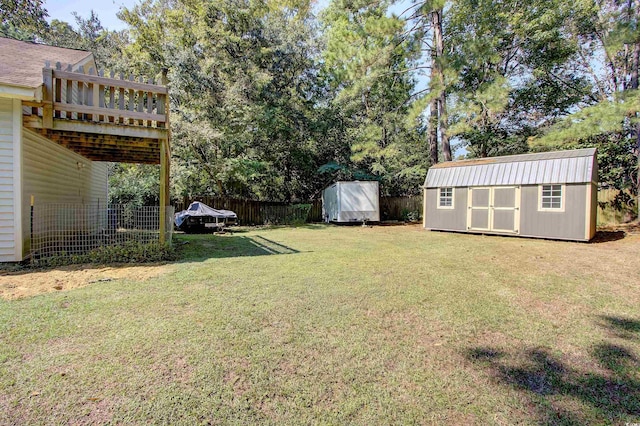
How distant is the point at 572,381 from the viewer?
2266 mm

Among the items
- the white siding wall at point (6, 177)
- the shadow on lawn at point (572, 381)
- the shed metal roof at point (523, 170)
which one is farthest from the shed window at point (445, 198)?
the white siding wall at point (6, 177)

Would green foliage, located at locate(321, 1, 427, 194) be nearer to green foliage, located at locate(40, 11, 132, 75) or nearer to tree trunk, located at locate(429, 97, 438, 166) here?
tree trunk, located at locate(429, 97, 438, 166)

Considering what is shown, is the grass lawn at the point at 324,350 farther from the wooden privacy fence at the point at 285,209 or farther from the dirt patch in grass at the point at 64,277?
the wooden privacy fence at the point at 285,209

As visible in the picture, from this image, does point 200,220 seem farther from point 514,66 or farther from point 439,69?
point 514,66

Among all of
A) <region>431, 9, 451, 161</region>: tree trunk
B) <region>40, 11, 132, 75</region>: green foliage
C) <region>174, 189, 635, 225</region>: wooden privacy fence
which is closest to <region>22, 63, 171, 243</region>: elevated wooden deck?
<region>174, 189, 635, 225</region>: wooden privacy fence

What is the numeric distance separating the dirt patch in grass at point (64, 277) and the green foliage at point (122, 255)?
0.30m

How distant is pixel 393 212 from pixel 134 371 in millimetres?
16795

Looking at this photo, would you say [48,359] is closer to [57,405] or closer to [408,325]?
[57,405]

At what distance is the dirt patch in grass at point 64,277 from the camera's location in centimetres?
407

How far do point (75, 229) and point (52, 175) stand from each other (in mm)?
1705

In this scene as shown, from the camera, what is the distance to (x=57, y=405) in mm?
1883

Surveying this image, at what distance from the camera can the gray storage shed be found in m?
8.72

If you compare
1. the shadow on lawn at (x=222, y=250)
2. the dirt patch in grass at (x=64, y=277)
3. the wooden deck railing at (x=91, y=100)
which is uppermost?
the wooden deck railing at (x=91, y=100)

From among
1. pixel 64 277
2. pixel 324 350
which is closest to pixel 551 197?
pixel 324 350
